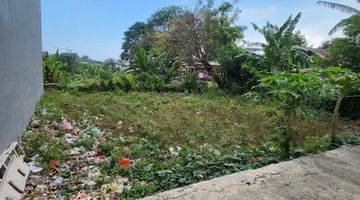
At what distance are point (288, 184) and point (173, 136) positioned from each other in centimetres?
277

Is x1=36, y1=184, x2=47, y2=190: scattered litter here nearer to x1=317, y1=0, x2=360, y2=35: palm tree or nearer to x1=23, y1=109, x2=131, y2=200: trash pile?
x1=23, y1=109, x2=131, y2=200: trash pile

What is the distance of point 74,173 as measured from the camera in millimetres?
3957

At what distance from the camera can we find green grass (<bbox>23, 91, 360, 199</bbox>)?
12.0ft

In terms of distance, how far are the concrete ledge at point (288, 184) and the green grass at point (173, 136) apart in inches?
12.0

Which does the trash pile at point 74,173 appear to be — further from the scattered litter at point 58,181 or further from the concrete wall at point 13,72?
the concrete wall at point 13,72

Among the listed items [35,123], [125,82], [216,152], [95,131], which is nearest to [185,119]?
[95,131]

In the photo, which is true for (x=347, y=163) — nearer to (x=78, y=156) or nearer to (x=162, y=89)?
(x=78, y=156)

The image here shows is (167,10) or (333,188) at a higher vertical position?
(167,10)

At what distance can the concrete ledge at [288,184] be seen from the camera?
2.86 m

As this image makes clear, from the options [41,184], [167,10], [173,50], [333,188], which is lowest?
[41,184]

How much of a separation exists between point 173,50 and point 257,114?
23.1ft

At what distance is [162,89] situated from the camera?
12.3m

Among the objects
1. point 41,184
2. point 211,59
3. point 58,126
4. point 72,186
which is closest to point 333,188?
point 72,186

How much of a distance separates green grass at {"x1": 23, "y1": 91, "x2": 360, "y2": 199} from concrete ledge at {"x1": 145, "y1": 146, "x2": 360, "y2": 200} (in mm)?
305
